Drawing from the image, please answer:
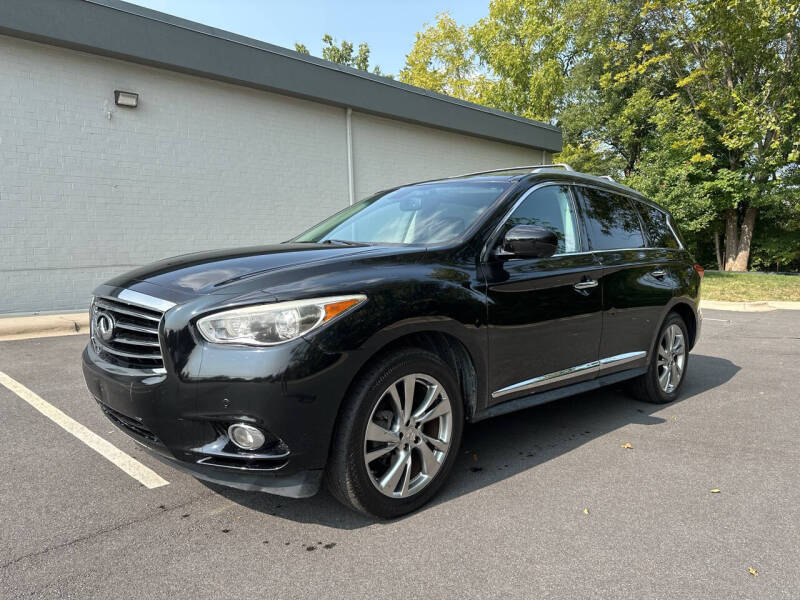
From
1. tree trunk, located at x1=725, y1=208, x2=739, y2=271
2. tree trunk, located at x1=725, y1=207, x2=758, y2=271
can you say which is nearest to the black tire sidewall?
tree trunk, located at x1=725, y1=207, x2=758, y2=271

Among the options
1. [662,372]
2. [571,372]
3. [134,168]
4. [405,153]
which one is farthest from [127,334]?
[405,153]

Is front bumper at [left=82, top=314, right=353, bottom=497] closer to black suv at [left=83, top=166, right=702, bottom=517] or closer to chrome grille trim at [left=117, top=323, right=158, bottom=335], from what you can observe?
black suv at [left=83, top=166, right=702, bottom=517]

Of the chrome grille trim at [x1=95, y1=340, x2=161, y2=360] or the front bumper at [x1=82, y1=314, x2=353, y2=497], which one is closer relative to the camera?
the front bumper at [x1=82, y1=314, x2=353, y2=497]

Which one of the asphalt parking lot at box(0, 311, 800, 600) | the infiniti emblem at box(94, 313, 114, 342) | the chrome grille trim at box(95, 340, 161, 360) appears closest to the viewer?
the asphalt parking lot at box(0, 311, 800, 600)

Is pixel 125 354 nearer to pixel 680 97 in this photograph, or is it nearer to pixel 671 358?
pixel 671 358

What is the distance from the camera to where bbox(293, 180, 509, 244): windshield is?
3.42 metres

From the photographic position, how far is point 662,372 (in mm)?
4809

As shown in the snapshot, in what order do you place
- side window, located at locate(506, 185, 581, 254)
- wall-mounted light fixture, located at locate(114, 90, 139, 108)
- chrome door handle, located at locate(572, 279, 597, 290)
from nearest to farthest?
side window, located at locate(506, 185, 581, 254)
chrome door handle, located at locate(572, 279, 597, 290)
wall-mounted light fixture, located at locate(114, 90, 139, 108)

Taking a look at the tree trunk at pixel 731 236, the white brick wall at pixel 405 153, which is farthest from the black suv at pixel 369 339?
the tree trunk at pixel 731 236

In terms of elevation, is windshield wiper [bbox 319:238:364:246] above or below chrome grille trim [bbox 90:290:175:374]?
above

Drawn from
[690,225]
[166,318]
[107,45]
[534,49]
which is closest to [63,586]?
[166,318]

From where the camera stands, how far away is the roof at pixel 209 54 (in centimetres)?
857

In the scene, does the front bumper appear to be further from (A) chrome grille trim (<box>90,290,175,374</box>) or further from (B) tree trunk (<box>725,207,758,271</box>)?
(B) tree trunk (<box>725,207,758,271</box>)

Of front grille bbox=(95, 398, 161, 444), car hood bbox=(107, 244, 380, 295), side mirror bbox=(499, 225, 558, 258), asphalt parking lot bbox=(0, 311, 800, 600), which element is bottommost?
asphalt parking lot bbox=(0, 311, 800, 600)
